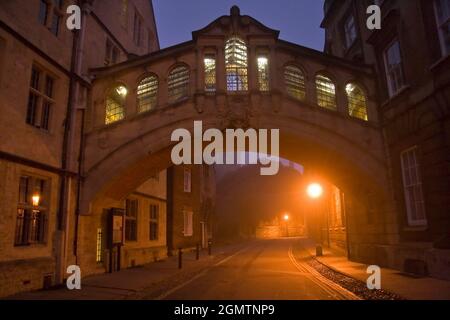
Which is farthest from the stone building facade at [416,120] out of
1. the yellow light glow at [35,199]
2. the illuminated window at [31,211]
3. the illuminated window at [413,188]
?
the yellow light glow at [35,199]

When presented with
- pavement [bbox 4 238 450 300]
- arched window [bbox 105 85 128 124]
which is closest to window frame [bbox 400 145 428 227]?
pavement [bbox 4 238 450 300]

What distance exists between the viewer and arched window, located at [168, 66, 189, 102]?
602 inches

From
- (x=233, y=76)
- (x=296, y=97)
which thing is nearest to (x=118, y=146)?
(x=233, y=76)

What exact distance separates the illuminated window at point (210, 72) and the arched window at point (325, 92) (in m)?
4.45

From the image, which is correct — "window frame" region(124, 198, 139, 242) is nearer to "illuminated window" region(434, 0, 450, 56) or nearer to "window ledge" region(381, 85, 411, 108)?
"window ledge" region(381, 85, 411, 108)

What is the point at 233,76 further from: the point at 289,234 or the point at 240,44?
the point at 289,234

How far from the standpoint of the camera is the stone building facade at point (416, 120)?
10.9 metres

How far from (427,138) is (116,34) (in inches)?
547

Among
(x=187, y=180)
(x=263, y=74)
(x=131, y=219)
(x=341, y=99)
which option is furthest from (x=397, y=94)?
(x=187, y=180)

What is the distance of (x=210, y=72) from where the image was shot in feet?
50.5

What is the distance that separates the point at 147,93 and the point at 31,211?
6.73 m

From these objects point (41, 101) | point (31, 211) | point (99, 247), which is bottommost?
point (99, 247)

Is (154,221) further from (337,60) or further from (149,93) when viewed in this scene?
(337,60)

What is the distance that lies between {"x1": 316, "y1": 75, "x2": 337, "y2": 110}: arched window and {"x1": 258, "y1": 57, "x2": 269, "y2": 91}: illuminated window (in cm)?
229
